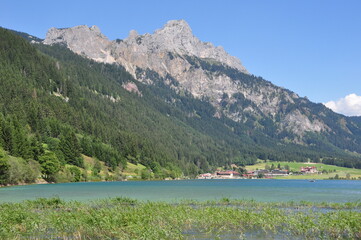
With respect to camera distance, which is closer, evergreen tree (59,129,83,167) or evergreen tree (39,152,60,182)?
evergreen tree (39,152,60,182)

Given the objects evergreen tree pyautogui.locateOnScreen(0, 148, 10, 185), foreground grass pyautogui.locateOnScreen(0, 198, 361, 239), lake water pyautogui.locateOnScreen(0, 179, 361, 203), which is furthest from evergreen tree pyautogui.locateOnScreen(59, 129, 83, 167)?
foreground grass pyautogui.locateOnScreen(0, 198, 361, 239)

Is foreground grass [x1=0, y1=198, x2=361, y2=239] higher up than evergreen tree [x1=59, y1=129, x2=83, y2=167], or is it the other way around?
evergreen tree [x1=59, y1=129, x2=83, y2=167]

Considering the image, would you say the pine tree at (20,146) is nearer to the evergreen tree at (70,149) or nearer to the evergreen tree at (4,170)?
the evergreen tree at (4,170)

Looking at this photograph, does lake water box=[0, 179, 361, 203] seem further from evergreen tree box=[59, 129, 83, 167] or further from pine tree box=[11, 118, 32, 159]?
evergreen tree box=[59, 129, 83, 167]

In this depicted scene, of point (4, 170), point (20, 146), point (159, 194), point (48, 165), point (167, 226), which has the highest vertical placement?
point (20, 146)

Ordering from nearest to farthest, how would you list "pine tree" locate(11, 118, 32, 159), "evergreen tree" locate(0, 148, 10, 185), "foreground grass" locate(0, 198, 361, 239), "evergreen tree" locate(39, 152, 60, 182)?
"foreground grass" locate(0, 198, 361, 239)
"evergreen tree" locate(0, 148, 10, 185)
"pine tree" locate(11, 118, 32, 159)
"evergreen tree" locate(39, 152, 60, 182)

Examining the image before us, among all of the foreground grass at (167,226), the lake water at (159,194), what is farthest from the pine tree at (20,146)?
the foreground grass at (167,226)

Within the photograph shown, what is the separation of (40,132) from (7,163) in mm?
67668

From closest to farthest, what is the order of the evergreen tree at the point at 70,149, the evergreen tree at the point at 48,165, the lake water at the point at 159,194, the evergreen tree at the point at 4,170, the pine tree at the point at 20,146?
the lake water at the point at 159,194, the evergreen tree at the point at 4,170, the pine tree at the point at 20,146, the evergreen tree at the point at 48,165, the evergreen tree at the point at 70,149

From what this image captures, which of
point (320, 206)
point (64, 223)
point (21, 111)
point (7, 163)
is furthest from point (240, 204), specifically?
point (21, 111)

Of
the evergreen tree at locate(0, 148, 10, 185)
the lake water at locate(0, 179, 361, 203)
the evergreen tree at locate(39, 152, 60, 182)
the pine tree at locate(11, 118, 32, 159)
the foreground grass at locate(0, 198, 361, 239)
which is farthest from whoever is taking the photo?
the evergreen tree at locate(39, 152, 60, 182)

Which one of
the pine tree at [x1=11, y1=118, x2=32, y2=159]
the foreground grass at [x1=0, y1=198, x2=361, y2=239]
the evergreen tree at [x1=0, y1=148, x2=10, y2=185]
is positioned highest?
the pine tree at [x1=11, y1=118, x2=32, y2=159]

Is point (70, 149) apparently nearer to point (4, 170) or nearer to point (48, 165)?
point (48, 165)

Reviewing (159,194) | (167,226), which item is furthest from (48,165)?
(167,226)
